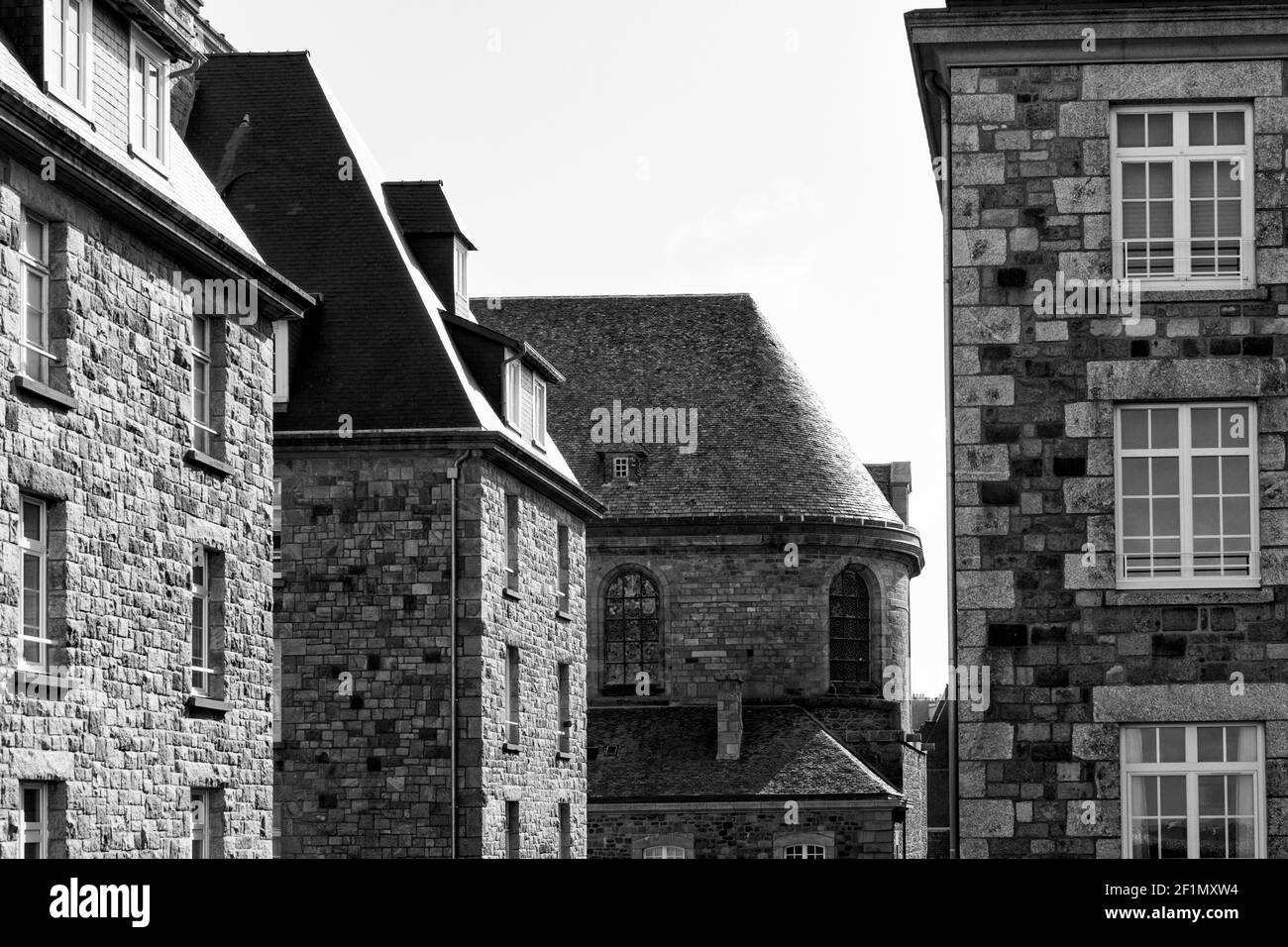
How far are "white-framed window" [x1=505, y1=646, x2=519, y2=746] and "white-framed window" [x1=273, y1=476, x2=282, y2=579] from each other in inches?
159

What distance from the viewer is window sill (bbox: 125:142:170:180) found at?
79.6ft

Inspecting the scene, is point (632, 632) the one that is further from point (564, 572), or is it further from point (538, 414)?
point (538, 414)

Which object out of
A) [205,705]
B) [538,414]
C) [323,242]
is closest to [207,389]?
[205,705]

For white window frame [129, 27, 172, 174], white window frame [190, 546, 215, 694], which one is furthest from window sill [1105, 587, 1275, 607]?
white window frame [129, 27, 172, 174]

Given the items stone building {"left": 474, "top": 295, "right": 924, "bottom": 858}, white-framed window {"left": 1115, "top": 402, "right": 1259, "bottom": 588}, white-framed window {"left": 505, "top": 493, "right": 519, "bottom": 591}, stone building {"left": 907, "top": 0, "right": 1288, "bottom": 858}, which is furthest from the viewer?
stone building {"left": 474, "top": 295, "right": 924, "bottom": 858}

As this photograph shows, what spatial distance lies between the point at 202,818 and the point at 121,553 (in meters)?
3.82

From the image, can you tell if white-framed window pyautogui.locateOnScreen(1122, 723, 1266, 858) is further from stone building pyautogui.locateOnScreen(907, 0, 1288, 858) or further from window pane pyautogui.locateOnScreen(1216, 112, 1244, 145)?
window pane pyautogui.locateOnScreen(1216, 112, 1244, 145)

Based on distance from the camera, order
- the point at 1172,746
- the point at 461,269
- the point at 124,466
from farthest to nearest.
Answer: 1. the point at 461,269
2. the point at 124,466
3. the point at 1172,746

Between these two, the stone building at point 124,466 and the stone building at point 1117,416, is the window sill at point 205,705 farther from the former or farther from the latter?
the stone building at point 1117,416

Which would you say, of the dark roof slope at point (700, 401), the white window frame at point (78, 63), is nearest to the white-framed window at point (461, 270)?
the dark roof slope at point (700, 401)

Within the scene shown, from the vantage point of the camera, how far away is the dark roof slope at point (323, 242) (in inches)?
1364

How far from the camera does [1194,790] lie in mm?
21234

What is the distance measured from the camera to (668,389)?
2162 inches
